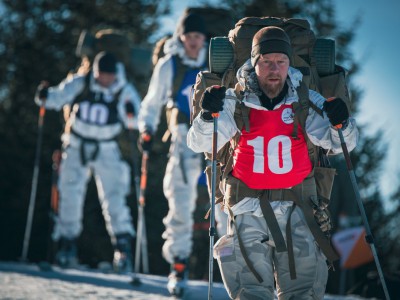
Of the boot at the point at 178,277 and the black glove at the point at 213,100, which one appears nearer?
the black glove at the point at 213,100

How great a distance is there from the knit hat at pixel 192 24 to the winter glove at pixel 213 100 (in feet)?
11.3

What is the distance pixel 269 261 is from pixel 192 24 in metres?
3.84

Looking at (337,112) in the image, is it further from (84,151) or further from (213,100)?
(84,151)

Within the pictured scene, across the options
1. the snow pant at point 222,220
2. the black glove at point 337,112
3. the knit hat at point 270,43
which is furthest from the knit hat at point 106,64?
the black glove at point 337,112

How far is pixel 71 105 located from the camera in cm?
1074

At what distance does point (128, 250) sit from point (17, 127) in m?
10.5

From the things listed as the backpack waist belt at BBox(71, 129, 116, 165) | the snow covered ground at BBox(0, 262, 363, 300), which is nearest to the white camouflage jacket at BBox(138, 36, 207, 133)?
the snow covered ground at BBox(0, 262, 363, 300)

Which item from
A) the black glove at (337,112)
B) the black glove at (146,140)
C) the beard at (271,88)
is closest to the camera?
the black glove at (337,112)

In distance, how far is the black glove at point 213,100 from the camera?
450 cm

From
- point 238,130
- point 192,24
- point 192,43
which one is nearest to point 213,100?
point 238,130

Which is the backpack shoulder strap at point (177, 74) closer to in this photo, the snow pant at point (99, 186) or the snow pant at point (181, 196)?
the snow pant at point (181, 196)

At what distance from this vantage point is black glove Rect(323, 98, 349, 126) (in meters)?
4.46

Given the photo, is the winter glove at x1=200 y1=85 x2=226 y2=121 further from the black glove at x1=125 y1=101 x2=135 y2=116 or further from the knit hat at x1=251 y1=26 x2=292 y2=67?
the black glove at x1=125 y1=101 x2=135 y2=116

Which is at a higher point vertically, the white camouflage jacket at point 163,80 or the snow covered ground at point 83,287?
the white camouflage jacket at point 163,80
